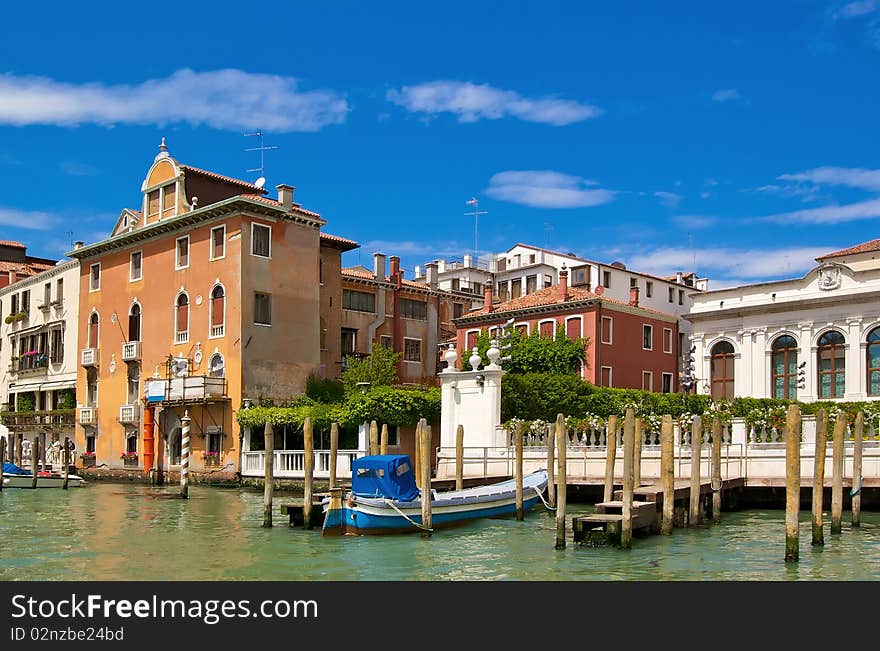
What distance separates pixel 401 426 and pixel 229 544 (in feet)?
51.8

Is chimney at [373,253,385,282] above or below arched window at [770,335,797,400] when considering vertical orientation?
above

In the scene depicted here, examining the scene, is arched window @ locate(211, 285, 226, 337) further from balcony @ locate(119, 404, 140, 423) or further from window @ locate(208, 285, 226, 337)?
balcony @ locate(119, 404, 140, 423)

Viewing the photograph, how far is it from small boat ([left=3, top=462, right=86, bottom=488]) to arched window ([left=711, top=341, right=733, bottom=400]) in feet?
77.1

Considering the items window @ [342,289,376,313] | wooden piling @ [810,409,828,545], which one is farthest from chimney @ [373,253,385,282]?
wooden piling @ [810,409,828,545]

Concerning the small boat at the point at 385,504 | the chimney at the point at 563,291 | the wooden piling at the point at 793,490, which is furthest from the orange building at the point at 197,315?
the wooden piling at the point at 793,490

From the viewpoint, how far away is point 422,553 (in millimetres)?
17422

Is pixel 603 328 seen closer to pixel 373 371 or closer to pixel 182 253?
pixel 373 371

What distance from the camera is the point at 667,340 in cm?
4462

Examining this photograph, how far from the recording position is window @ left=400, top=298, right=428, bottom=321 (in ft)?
153

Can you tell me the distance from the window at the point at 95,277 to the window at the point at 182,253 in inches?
252

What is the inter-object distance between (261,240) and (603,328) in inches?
548

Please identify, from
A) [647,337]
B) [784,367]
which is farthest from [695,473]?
[647,337]

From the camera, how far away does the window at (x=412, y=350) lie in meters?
46.3
